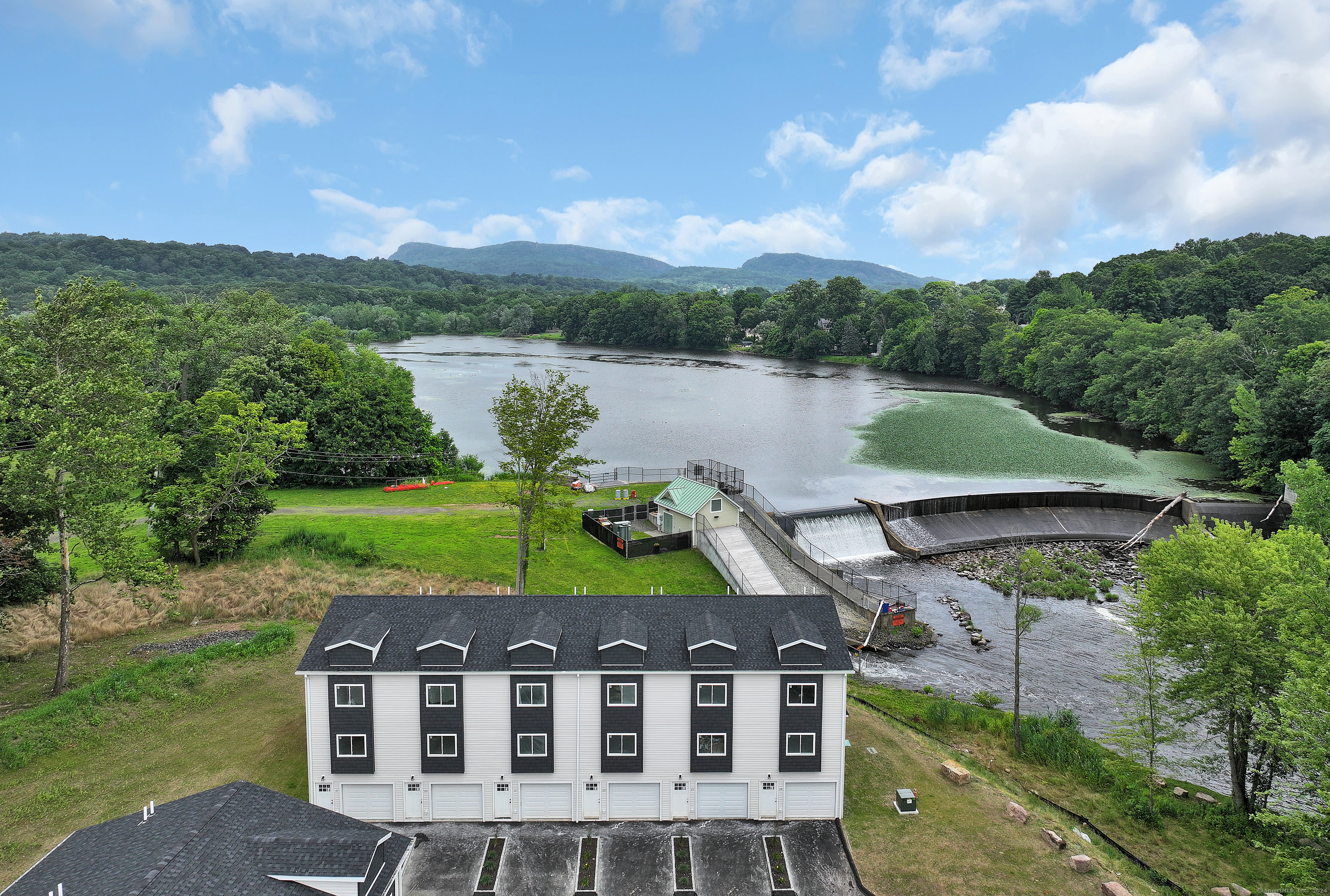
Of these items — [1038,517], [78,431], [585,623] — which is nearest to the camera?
[585,623]

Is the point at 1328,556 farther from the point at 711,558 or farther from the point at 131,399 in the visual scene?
the point at 131,399

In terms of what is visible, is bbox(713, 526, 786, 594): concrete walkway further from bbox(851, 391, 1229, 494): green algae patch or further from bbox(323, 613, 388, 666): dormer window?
bbox(851, 391, 1229, 494): green algae patch

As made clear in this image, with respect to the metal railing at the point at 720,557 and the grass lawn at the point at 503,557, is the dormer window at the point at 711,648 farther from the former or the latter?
the metal railing at the point at 720,557

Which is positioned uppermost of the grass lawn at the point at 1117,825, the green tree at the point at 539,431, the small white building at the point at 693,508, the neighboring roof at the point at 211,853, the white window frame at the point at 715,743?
the green tree at the point at 539,431

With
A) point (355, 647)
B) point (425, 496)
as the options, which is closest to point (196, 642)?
point (355, 647)

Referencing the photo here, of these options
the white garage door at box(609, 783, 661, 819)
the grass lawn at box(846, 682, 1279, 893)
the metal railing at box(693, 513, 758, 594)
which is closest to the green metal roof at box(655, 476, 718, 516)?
the metal railing at box(693, 513, 758, 594)

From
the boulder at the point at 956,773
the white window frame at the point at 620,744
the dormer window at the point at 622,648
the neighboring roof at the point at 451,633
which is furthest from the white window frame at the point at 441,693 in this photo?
the boulder at the point at 956,773

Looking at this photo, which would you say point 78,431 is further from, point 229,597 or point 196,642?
point 229,597
